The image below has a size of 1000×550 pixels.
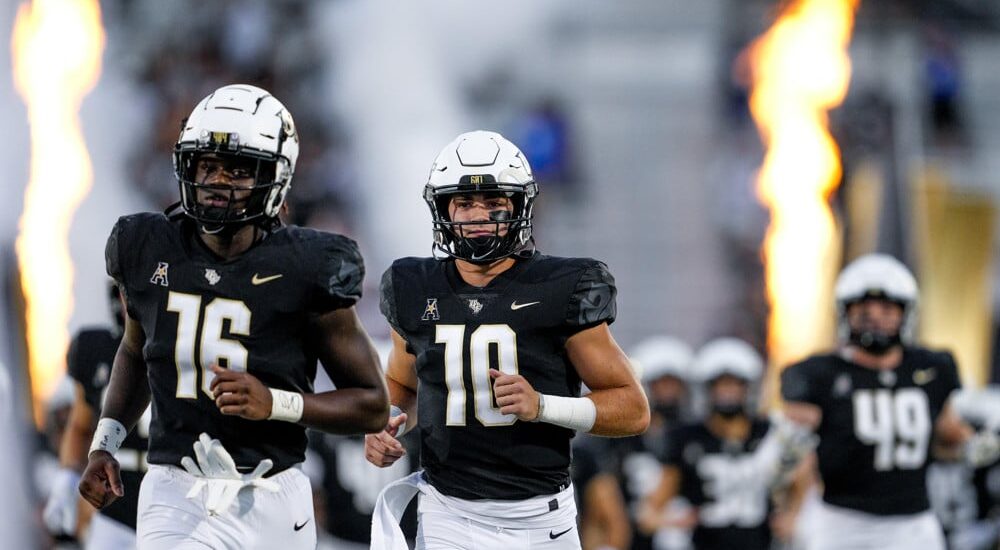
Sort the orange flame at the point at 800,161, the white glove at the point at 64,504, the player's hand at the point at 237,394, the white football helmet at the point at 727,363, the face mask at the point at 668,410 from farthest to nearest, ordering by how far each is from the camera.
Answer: the orange flame at the point at 800,161
the face mask at the point at 668,410
the white football helmet at the point at 727,363
the white glove at the point at 64,504
the player's hand at the point at 237,394

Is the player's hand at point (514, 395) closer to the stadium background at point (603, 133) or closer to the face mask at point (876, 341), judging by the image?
the face mask at point (876, 341)

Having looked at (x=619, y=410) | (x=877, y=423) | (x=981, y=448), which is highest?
(x=619, y=410)

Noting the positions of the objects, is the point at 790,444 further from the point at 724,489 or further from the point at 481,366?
the point at 481,366

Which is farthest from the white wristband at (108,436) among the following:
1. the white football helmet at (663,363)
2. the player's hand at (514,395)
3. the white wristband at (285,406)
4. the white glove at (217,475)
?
the white football helmet at (663,363)

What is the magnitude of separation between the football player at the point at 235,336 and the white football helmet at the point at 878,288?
2.89 m

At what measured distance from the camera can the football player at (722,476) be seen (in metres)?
8.32

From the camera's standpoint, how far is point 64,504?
16.8 ft

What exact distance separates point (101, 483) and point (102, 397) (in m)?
1.64

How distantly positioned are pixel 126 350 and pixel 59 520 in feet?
3.71

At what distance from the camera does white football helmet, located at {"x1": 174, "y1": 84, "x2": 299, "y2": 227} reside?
4.03 m

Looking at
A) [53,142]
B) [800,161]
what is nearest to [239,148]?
[53,142]

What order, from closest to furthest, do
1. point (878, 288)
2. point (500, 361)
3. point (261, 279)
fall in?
point (261, 279), point (500, 361), point (878, 288)

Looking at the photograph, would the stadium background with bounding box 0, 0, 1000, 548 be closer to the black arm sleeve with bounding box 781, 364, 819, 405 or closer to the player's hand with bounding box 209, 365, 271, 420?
the black arm sleeve with bounding box 781, 364, 819, 405

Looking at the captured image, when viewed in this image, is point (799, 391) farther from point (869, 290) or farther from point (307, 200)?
point (307, 200)
